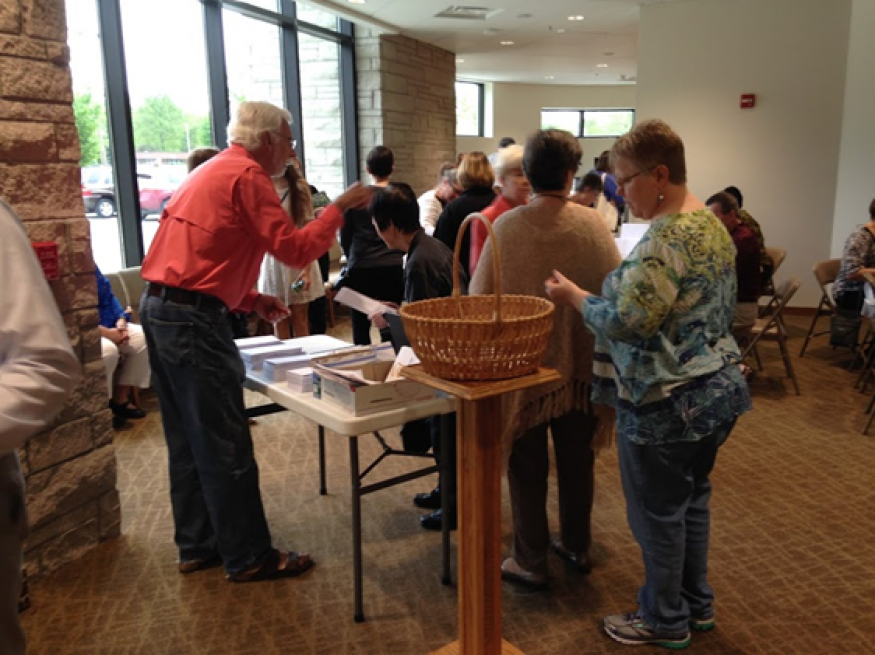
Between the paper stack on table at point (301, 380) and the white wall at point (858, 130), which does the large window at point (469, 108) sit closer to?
the white wall at point (858, 130)

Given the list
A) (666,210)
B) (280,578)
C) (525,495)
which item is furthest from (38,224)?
(666,210)

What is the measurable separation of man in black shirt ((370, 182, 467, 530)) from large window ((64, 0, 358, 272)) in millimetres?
1586

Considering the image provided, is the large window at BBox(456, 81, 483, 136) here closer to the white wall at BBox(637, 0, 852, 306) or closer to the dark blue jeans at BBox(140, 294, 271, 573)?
the white wall at BBox(637, 0, 852, 306)

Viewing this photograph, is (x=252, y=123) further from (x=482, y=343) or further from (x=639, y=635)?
(x=639, y=635)

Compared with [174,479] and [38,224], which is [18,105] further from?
[174,479]

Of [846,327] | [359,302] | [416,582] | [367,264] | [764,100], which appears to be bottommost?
[416,582]

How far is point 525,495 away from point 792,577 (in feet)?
3.41

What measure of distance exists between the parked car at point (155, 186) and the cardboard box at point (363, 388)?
11.8 feet

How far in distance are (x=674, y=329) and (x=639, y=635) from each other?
38.8 inches

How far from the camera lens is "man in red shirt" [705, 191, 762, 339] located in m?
4.67

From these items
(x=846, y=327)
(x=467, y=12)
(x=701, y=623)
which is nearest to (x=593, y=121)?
(x=467, y=12)

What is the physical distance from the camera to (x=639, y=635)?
7.18ft

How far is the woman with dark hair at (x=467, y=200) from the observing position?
157 inches

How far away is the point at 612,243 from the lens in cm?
Answer: 226
